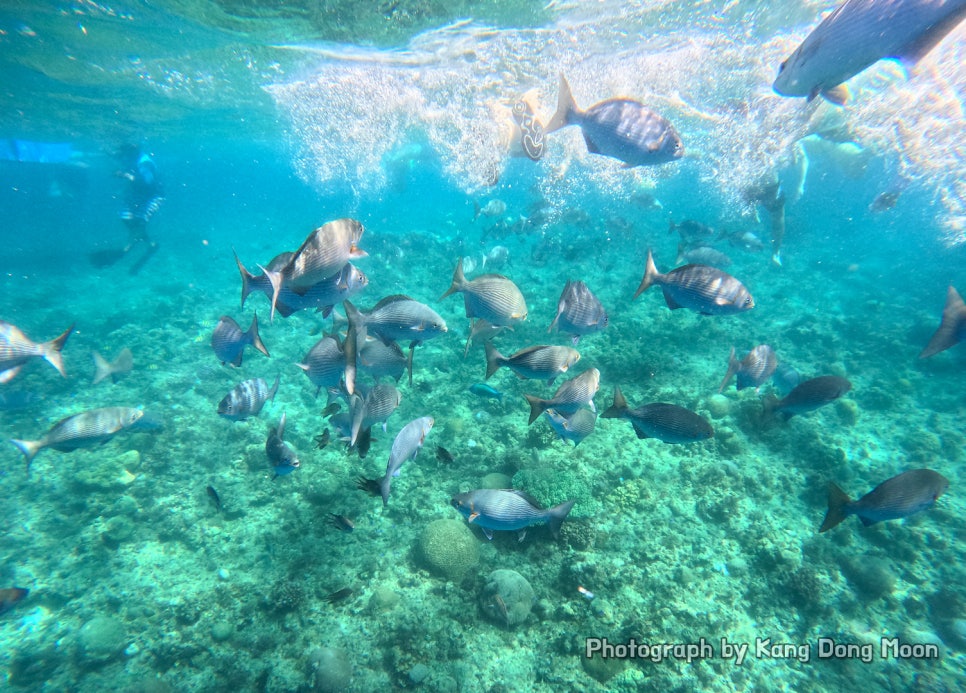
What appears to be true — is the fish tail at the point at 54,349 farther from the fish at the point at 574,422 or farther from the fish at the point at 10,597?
the fish at the point at 574,422

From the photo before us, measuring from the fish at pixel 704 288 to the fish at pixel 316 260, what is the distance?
305cm

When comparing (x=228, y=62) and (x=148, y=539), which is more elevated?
(x=228, y=62)

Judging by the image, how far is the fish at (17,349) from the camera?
4496mm

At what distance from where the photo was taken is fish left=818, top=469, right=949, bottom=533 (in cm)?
367

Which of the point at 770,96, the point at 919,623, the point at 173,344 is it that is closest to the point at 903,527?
the point at 919,623

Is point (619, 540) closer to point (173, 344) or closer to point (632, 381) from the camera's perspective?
point (632, 381)

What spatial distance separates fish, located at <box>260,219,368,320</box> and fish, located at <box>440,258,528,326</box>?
52.3 inches

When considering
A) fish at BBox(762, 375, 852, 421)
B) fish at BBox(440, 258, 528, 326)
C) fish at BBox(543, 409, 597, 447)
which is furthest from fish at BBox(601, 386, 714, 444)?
fish at BBox(762, 375, 852, 421)

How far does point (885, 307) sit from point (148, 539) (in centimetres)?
2254

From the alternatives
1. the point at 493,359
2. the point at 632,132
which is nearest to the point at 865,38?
the point at 632,132

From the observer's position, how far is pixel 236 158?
6103 cm

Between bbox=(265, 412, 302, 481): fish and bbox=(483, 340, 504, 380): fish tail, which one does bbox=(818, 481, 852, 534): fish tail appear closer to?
bbox=(483, 340, 504, 380): fish tail

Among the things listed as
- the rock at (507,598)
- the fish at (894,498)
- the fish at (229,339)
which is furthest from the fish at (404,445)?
→ the fish at (894,498)

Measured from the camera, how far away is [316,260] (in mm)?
3135
